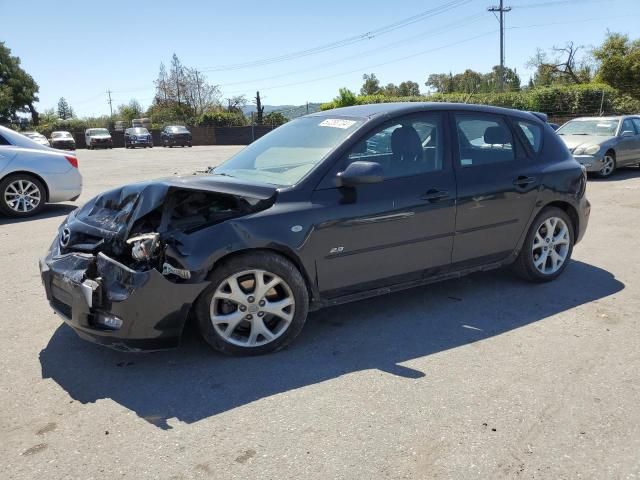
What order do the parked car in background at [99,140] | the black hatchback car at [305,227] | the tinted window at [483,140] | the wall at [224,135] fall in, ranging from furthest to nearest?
1. the wall at [224,135]
2. the parked car in background at [99,140]
3. the tinted window at [483,140]
4. the black hatchback car at [305,227]

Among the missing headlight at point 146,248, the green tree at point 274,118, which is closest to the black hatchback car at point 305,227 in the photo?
the missing headlight at point 146,248

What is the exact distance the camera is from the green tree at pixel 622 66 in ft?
107

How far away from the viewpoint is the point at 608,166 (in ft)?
41.8

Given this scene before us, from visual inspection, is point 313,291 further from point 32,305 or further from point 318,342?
point 32,305

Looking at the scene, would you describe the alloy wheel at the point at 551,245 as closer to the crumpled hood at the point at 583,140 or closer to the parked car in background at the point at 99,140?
the crumpled hood at the point at 583,140

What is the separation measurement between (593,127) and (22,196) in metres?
12.7

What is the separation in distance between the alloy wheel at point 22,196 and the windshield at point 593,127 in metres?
11.7

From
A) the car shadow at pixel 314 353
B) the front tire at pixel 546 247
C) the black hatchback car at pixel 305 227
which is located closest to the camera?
the car shadow at pixel 314 353

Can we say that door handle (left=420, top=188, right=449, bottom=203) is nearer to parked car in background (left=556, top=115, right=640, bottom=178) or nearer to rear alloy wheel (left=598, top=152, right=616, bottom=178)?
parked car in background (left=556, top=115, right=640, bottom=178)

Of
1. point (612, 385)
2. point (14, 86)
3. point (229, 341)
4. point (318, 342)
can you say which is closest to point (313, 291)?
point (318, 342)

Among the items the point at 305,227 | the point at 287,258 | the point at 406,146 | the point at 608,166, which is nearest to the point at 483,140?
the point at 406,146

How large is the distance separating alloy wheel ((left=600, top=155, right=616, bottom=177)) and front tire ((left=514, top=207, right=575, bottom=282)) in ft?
28.4

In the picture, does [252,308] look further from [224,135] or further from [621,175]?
[224,135]

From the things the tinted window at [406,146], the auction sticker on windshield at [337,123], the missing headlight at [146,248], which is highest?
the auction sticker on windshield at [337,123]
